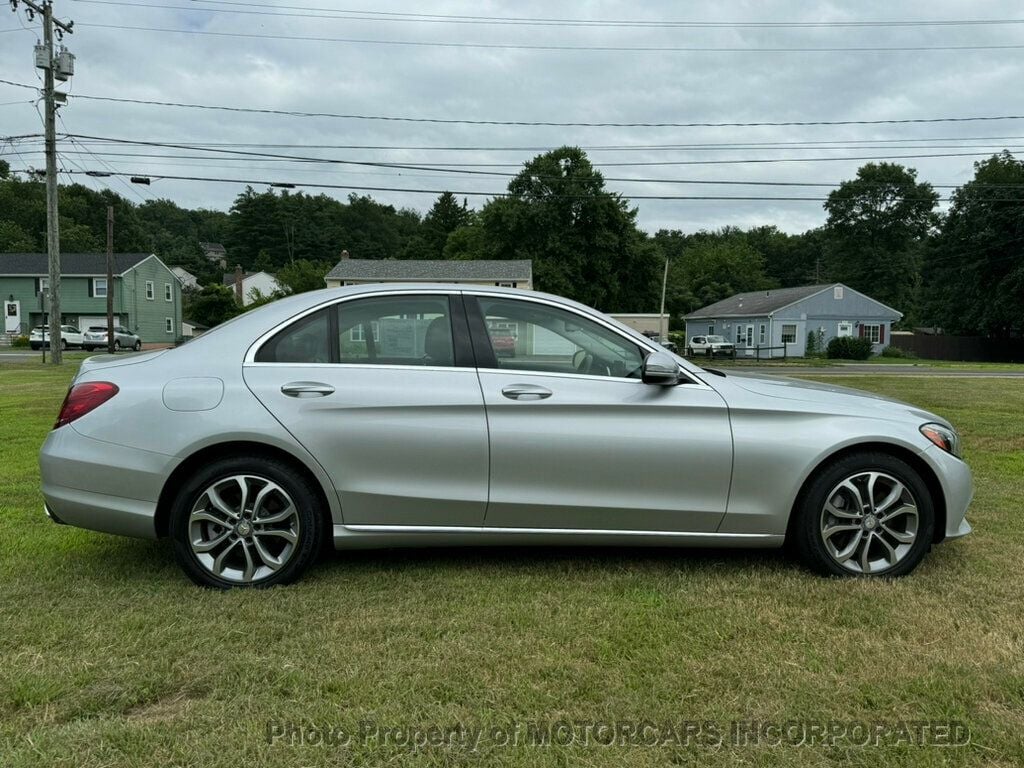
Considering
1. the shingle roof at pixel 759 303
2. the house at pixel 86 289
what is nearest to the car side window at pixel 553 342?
the shingle roof at pixel 759 303

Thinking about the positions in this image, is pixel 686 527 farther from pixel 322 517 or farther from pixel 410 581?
pixel 322 517

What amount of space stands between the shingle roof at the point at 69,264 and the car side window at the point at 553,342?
48.4 m

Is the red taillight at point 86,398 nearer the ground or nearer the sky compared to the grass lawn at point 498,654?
nearer the sky

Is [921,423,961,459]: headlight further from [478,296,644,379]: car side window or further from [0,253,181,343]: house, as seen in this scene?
[0,253,181,343]: house

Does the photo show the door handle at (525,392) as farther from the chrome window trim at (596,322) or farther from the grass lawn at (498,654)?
the grass lawn at (498,654)

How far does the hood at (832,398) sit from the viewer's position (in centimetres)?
367

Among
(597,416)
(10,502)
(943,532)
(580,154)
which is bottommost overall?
(10,502)

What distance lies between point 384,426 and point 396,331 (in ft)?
1.70

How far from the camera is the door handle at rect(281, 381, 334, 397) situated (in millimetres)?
3443

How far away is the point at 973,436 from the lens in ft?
27.0

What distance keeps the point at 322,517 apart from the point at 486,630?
3.36 ft

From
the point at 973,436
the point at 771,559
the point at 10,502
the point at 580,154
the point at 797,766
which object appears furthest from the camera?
the point at 580,154

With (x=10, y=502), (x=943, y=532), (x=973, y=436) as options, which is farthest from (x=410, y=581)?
(x=973, y=436)

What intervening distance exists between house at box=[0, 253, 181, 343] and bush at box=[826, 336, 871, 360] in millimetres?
44312
